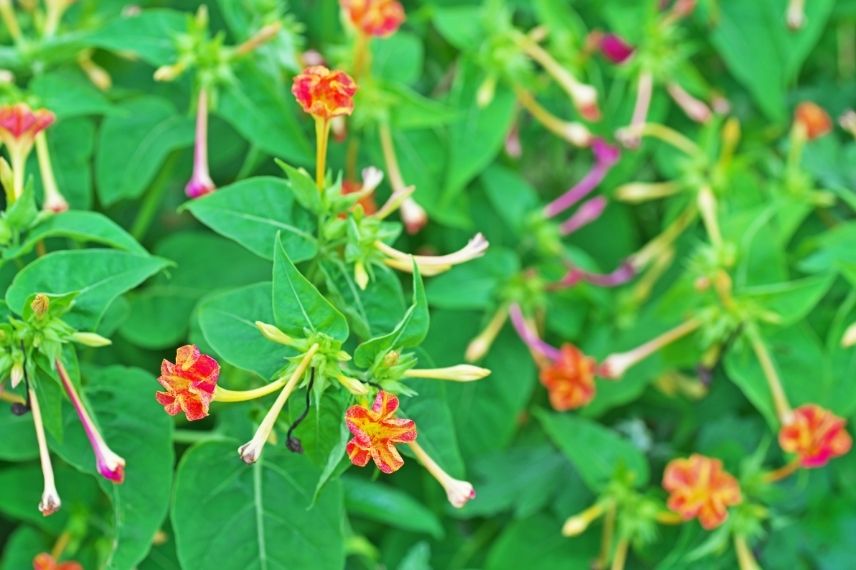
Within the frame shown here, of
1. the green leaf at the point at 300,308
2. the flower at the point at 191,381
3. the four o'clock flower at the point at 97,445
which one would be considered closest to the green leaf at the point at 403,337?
the green leaf at the point at 300,308

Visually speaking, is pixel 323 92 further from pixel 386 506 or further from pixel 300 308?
pixel 386 506

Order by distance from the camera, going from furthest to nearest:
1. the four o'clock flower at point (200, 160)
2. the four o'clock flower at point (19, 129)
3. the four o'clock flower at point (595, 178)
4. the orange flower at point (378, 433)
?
the four o'clock flower at point (595, 178) < the four o'clock flower at point (200, 160) < the four o'clock flower at point (19, 129) < the orange flower at point (378, 433)

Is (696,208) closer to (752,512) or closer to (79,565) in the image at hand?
(752,512)

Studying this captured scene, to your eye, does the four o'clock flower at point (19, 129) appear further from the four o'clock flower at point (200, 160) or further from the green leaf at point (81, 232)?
the four o'clock flower at point (200, 160)

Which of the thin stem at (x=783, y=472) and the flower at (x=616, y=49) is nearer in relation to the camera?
the thin stem at (x=783, y=472)

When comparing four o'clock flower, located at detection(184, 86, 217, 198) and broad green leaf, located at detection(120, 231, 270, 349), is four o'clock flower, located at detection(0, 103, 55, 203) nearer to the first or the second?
four o'clock flower, located at detection(184, 86, 217, 198)

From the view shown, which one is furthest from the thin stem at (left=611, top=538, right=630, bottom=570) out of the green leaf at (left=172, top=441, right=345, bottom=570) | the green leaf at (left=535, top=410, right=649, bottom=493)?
the green leaf at (left=172, top=441, right=345, bottom=570)
